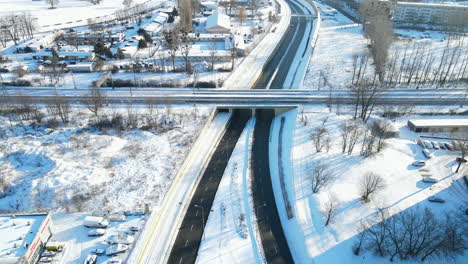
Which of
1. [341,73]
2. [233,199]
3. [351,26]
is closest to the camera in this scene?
[233,199]

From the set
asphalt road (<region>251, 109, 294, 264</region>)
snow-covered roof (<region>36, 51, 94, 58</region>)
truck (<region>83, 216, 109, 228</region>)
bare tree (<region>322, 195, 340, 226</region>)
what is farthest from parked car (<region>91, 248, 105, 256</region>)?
snow-covered roof (<region>36, 51, 94, 58</region>)

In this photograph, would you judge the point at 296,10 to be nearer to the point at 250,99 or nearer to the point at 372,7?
the point at 372,7

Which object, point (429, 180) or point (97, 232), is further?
point (429, 180)

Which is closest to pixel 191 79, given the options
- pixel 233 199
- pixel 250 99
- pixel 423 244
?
pixel 250 99

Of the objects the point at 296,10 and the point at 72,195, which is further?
the point at 296,10

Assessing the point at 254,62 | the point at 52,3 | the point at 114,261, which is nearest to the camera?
the point at 114,261

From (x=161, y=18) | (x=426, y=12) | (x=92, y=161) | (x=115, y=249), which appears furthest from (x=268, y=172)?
(x=426, y=12)

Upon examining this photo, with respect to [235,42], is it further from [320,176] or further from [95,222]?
[95,222]

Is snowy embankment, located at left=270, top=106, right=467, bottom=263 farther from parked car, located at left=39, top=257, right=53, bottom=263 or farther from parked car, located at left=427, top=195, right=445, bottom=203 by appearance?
parked car, located at left=39, top=257, right=53, bottom=263
